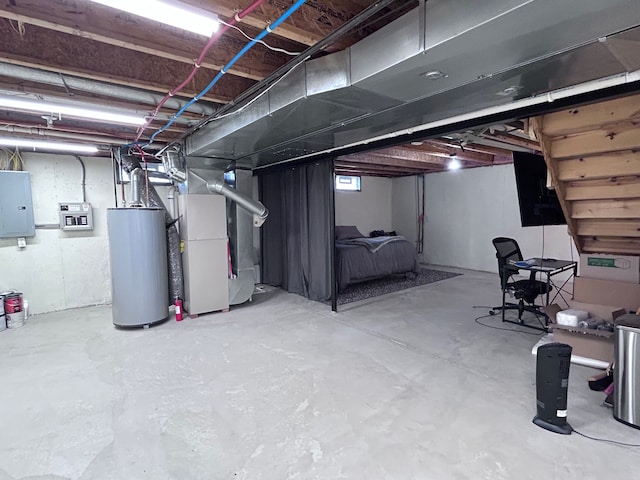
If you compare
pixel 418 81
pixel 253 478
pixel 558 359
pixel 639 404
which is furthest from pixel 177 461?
pixel 639 404

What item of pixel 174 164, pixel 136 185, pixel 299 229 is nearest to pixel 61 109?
pixel 174 164

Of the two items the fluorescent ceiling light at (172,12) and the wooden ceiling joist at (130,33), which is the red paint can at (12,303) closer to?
the wooden ceiling joist at (130,33)

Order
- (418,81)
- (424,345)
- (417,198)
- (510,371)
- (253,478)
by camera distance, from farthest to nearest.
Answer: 1. (417,198)
2. (424,345)
3. (510,371)
4. (418,81)
5. (253,478)

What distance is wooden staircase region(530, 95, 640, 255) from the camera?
2287 millimetres

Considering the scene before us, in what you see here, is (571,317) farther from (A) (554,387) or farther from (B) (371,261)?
(B) (371,261)

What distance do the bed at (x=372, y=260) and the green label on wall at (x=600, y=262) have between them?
9.71ft

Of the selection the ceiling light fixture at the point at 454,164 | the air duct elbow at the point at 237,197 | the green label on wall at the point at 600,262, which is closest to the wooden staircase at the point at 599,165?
the green label on wall at the point at 600,262

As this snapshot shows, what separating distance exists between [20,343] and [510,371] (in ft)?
15.7

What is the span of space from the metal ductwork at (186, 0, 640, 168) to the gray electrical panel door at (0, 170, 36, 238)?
3.28 meters

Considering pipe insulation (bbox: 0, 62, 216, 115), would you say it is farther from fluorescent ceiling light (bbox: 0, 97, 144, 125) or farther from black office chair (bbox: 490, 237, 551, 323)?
black office chair (bbox: 490, 237, 551, 323)

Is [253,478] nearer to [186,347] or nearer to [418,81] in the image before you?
[186,347]

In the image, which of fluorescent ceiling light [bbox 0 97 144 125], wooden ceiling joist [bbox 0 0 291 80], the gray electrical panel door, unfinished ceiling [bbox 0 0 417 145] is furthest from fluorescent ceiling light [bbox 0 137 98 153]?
wooden ceiling joist [bbox 0 0 291 80]

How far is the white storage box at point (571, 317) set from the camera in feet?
9.53

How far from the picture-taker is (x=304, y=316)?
4.29 m
